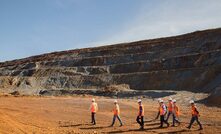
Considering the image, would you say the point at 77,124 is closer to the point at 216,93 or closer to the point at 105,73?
the point at 216,93

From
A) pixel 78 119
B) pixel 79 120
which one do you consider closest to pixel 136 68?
pixel 78 119

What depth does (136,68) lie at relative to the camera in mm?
63438

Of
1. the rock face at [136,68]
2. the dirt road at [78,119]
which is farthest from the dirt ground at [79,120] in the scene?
the rock face at [136,68]

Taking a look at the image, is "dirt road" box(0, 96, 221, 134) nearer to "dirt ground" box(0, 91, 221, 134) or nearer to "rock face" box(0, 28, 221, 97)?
"dirt ground" box(0, 91, 221, 134)

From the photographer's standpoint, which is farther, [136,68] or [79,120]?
[136,68]

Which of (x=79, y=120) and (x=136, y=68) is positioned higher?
(x=136, y=68)

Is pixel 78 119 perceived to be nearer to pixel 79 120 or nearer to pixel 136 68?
pixel 79 120

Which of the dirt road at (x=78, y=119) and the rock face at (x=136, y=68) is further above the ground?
the rock face at (x=136, y=68)

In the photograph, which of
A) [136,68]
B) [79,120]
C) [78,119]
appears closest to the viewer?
[79,120]

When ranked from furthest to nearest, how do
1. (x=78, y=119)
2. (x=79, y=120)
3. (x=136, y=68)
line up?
(x=136, y=68)
(x=78, y=119)
(x=79, y=120)

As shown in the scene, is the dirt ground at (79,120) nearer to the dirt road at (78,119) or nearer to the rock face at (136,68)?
the dirt road at (78,119)

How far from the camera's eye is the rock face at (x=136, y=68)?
168 feet

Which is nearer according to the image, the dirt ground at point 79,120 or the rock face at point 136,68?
the dirt ground at point 79,120

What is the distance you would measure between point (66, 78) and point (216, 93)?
32698mm
